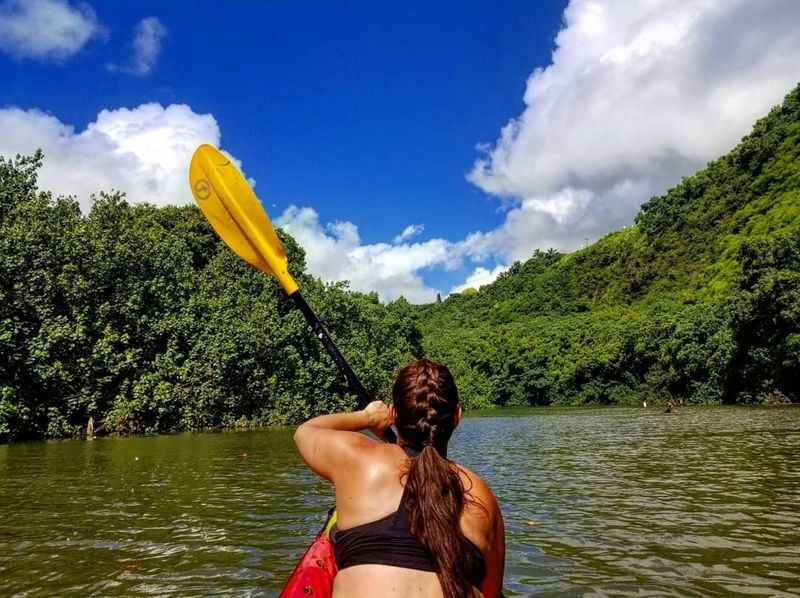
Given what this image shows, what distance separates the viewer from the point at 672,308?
237 feet

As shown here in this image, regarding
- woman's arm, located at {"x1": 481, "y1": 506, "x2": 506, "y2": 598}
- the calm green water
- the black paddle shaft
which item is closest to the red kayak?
woman's arm, located at {"x1": 481, "y1": 506, "x2": 506, "y2": 598}

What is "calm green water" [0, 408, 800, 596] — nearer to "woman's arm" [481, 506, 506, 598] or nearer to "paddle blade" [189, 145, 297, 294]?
"paddle blade" [189, 145, 297, 294]

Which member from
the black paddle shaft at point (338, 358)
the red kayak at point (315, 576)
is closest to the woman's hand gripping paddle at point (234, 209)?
the black paddle shaft at point (338, 358)

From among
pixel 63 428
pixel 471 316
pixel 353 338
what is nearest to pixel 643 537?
pixel 63 428

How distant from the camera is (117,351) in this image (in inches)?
1142

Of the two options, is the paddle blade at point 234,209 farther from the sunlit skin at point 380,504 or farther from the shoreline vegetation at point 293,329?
the shoreline vegetation at point 293,329

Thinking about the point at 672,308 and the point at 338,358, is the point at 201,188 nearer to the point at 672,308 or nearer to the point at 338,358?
the point at 338,358

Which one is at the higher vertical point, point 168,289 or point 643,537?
point 168,289

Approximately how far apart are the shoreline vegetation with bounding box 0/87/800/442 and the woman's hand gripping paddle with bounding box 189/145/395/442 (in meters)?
19.3

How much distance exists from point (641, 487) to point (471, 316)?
107 meters

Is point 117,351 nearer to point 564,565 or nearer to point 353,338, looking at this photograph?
point 353,338

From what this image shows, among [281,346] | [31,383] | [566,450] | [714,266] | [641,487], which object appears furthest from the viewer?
[714,266]

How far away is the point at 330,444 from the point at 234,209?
4.40 metres

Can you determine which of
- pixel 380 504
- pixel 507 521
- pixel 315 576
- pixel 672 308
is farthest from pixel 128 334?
pixel 672 308
